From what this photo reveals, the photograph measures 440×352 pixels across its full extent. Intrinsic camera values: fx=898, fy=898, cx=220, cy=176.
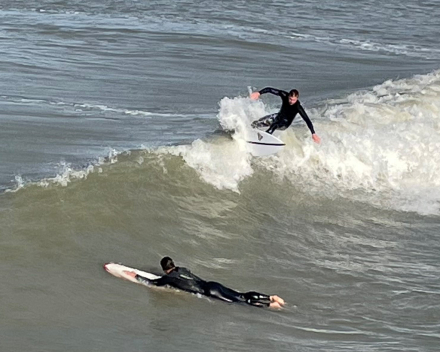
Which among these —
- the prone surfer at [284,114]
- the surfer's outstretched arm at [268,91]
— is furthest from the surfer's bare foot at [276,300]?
the prone surfer at [284,114]

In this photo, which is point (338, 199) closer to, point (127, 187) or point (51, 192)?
point (127, 187)


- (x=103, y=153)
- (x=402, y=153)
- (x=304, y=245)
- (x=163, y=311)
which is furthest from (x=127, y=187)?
(x=402, y=153)

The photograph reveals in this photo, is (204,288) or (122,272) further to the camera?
(122,272)

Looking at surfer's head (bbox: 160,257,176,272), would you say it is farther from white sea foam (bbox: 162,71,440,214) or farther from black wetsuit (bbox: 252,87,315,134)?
black wetsuit (bbox: 252,87,315,134)

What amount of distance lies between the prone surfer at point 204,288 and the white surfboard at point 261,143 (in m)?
5.70

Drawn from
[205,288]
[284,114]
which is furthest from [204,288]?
[284,114]

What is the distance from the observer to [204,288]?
1148 centimetres

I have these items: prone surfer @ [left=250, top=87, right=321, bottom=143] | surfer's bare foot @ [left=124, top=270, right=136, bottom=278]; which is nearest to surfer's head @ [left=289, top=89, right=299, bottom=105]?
prone surfer @ [left=250, top=87, right=321, bottom=143]

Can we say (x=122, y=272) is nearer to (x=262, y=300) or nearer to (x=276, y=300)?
(x=262, y=300)

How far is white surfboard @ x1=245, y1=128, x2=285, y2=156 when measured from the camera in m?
16.8

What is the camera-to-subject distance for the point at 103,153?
53.7 ft

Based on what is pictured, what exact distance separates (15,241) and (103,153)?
4315 mm

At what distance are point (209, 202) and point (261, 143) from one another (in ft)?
6.90

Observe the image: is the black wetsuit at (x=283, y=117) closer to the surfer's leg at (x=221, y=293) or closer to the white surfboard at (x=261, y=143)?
the white surfboard at (x=261, y=143)
